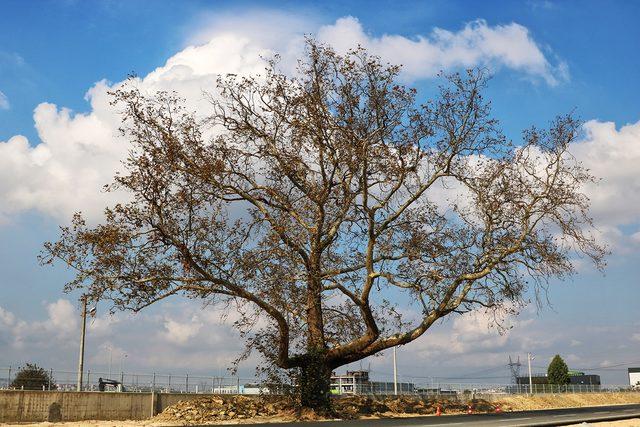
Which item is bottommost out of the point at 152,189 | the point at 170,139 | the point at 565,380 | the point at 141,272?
the point at 565,380

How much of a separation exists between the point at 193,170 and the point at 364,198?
8.16 m

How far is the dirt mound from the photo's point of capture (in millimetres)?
29078

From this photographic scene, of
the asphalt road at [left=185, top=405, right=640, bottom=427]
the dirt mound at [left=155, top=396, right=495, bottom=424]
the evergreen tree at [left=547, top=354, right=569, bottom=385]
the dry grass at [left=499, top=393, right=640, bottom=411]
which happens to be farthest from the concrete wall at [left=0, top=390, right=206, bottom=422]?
the evergreen tree at [left=547, top=354, right=569, bottom=385]

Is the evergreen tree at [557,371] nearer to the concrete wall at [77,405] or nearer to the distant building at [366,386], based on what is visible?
the distant building at [366,386]

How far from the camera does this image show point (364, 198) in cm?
3139

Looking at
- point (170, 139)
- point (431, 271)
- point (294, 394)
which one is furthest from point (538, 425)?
point (170, 139)

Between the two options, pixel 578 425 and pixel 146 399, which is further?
pixel 146 399

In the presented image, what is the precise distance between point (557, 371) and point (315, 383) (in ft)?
313

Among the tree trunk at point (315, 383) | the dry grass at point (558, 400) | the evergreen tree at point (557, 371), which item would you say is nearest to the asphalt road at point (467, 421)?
the tree trunk at point (315, 383)

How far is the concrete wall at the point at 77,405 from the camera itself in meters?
30.0

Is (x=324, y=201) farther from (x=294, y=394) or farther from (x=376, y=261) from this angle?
(x=294, y=394)

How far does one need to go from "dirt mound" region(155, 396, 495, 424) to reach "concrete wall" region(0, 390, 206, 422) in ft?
12.6

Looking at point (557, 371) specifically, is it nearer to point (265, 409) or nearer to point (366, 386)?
point (366, 386)

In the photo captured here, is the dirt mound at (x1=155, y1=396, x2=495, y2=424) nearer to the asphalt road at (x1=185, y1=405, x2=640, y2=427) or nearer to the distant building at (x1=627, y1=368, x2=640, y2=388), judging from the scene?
the asphalt road at (x1=185, y1=405, x2=640, y2=427)
